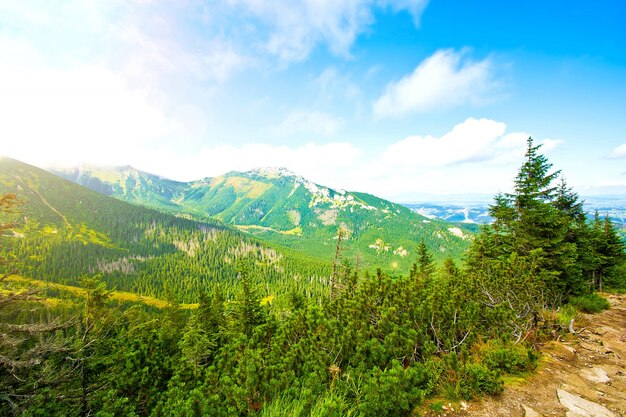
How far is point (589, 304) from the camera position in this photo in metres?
13.2

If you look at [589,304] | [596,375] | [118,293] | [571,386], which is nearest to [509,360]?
[571,386]

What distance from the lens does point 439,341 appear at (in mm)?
7887

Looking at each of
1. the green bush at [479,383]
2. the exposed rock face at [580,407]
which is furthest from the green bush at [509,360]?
the exposed rock face at [580,407]

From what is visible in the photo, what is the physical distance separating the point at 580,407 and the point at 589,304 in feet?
37.5

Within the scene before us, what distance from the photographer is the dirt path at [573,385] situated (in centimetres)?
555

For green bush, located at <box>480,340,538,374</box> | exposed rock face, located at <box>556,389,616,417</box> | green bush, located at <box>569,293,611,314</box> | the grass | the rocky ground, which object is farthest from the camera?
the grass

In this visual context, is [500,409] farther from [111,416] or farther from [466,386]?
[111,416]

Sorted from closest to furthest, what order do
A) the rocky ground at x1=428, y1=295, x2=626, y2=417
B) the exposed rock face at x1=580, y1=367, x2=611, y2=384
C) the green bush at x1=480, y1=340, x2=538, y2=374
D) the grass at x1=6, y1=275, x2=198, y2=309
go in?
1. the rocky ground at x1=428, y1=295, x2=626, y2=417
2. the exposed rock face at x1=580, y1=367, x2=611, y2=384
3. the green bush at x1=480, y1=340, x2=538, y2=374
4. the grass at x1=6, y1=275, x2=198, y2=309

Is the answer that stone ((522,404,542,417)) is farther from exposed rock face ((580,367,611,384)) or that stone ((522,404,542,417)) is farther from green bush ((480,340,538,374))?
exposed rock face ((580,367,611,384))

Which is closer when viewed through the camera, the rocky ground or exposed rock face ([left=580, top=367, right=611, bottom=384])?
the rocky ground

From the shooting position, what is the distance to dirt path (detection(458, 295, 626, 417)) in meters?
5.55

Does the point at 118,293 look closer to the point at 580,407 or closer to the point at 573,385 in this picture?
the point at 573,385

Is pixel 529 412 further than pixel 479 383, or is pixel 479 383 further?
pixel 479 383

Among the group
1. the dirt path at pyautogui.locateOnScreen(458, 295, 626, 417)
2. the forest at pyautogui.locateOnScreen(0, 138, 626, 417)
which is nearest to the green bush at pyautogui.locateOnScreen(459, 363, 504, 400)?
the forest at pyautogui.locateOnScreen(0, 138, 626, 417)
